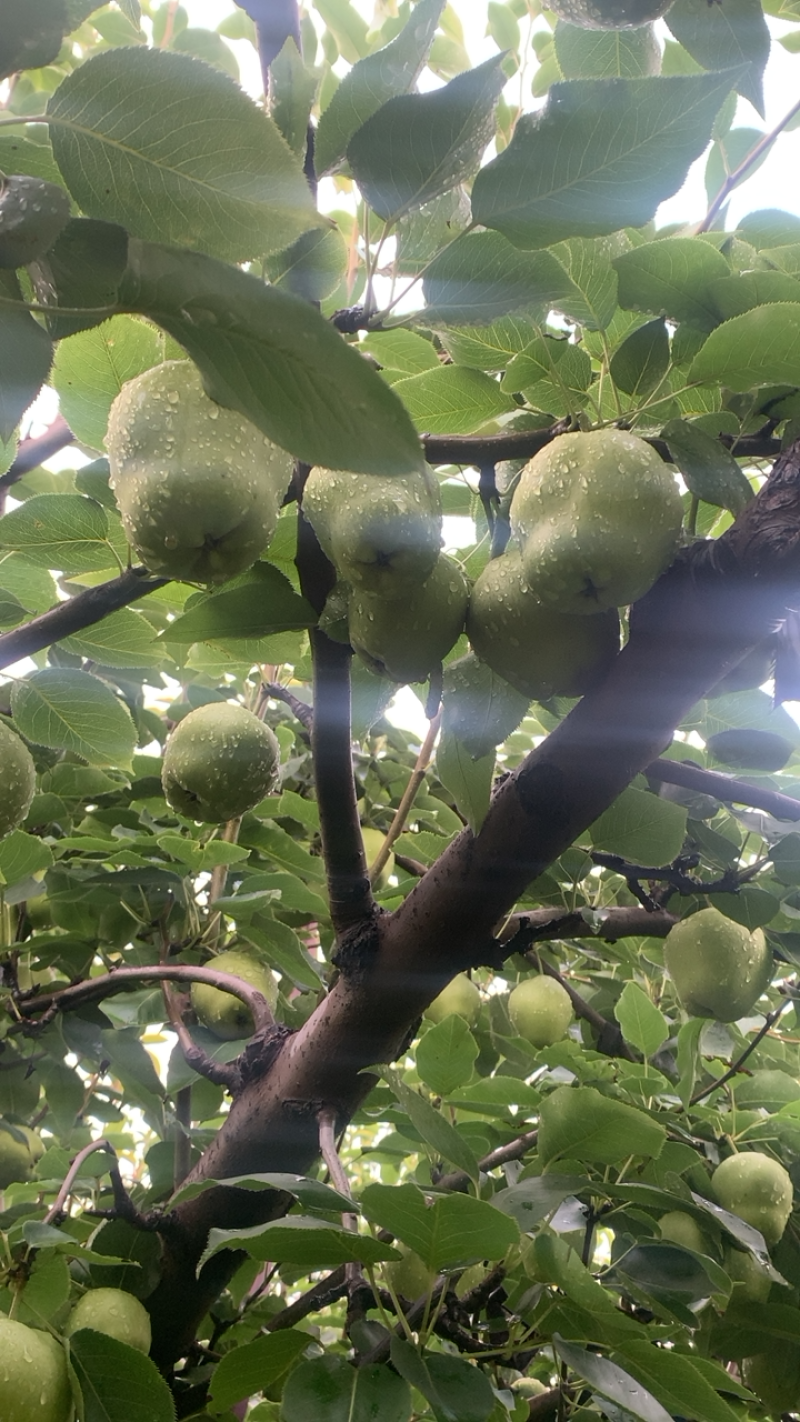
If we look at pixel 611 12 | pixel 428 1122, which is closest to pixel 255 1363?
pixel 428 1122

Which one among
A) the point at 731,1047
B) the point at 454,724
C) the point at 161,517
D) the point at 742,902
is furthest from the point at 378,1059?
the point at 731,1047

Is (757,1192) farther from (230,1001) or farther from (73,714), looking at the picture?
(73,714)

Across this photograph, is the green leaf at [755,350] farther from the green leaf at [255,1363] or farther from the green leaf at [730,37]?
the green leaf at [255,1363]

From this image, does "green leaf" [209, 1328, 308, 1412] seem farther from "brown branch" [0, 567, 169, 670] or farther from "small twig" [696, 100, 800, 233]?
"small twig" [696, 100, 800, 233]

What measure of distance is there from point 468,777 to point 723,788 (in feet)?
0.92

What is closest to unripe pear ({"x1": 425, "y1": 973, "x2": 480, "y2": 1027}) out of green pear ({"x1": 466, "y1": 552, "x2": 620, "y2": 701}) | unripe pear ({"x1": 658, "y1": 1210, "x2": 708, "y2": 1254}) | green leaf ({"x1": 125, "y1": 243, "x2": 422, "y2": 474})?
unripe pear ({"x1": 658, "y1": 1210, "x2": 708, "y2": 1254})

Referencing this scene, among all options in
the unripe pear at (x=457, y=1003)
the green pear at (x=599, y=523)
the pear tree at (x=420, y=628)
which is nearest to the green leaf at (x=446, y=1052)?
the pear tree at (x=420, y=628)

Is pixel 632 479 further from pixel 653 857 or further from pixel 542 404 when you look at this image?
pixel 653 857

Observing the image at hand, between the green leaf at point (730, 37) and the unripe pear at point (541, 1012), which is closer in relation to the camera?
the green leaf at point (730, 37)

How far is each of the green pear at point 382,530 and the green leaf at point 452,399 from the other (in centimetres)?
12

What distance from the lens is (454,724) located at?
87 cm

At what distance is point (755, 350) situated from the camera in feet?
2.22

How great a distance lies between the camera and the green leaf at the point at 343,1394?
68 cm

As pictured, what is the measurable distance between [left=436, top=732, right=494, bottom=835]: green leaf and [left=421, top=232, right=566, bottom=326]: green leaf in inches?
13.1
